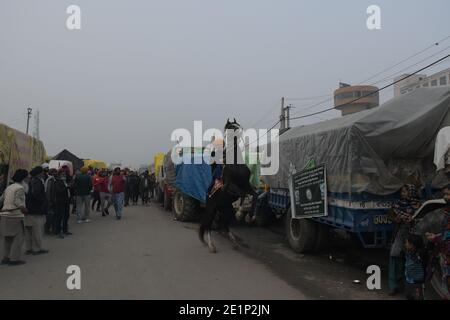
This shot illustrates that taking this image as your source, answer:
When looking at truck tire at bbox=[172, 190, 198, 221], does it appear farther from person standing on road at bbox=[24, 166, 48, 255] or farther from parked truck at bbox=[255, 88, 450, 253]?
parked truck at bbox=[255, 88, 450, 253]

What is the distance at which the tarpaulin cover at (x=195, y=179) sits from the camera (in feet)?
39.6

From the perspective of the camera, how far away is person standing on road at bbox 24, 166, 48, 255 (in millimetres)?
7398

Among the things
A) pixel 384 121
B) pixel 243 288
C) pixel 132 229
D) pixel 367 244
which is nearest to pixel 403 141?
pixel 384 121

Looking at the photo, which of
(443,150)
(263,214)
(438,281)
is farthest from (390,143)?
(263,214)

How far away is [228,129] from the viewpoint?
29.5 ft

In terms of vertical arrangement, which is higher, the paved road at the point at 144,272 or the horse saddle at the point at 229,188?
the horse saddle at the point at 229,188

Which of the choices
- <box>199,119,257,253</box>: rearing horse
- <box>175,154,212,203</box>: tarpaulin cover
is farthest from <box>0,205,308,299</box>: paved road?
<box>175,154,212,203</box>: tarpaulin cover

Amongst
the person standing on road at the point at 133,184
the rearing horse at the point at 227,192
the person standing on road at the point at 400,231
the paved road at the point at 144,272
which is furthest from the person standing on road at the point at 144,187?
the person standing on road at the point at 400,231

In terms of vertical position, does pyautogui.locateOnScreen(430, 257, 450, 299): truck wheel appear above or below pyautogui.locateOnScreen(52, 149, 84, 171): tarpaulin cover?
below

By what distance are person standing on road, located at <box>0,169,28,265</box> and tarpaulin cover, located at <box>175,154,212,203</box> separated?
5.93 metres

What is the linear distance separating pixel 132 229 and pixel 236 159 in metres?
4.40

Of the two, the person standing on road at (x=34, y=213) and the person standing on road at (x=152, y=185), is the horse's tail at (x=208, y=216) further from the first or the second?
the person standing on road at (x=152, y=185)

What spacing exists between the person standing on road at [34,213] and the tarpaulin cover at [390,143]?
569cm

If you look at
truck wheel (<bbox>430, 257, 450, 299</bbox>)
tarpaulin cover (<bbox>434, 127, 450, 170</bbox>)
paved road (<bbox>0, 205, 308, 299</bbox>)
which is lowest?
paved road (<bbox>0, 205, 308, 299</bbox>)
